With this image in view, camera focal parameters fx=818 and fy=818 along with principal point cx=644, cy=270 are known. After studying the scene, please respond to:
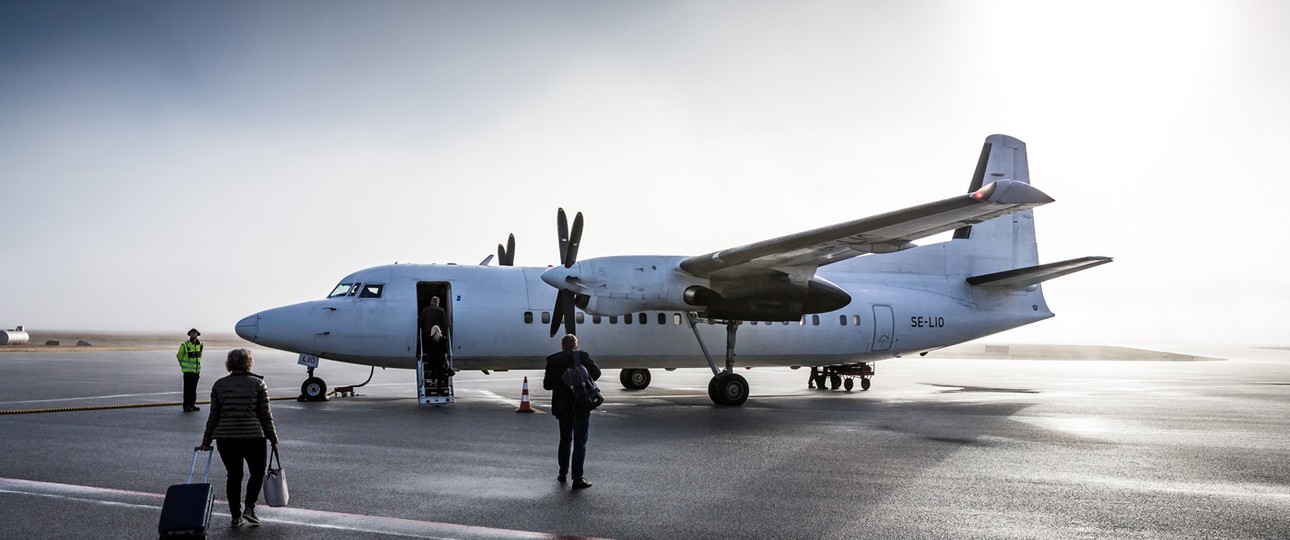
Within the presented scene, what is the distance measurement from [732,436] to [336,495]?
6.47 m

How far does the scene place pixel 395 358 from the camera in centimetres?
1803

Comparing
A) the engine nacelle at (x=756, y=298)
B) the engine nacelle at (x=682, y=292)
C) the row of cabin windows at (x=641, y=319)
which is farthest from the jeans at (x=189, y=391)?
the engine nacelle at (x=756, y=298)

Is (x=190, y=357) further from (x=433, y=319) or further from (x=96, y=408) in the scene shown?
(x=433, y=319)

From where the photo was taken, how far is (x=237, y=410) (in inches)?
254

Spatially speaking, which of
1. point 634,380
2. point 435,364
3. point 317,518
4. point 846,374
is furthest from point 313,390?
point 846,374

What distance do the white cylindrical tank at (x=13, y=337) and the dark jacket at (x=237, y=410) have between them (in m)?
69.5

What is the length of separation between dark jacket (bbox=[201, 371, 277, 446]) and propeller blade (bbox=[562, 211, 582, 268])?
10867 millimetres

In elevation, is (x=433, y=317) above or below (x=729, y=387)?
above

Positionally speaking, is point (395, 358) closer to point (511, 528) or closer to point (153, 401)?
point (153, 401)

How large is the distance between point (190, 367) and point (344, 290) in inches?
135

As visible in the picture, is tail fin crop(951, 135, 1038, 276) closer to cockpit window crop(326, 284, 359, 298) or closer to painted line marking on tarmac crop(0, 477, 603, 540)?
cockpit window crop(326, 284, 359, 298)

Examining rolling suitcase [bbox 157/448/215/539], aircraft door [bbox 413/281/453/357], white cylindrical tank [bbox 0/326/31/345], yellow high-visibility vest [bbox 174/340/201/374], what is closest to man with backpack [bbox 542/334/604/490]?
rolling suitcase [bbox 157/448/215/539]

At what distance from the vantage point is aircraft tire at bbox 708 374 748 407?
18.0 metres

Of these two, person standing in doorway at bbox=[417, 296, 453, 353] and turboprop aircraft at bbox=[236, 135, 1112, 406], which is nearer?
turboprop aircraft at bbox=[236, 135, 1112, 406]
